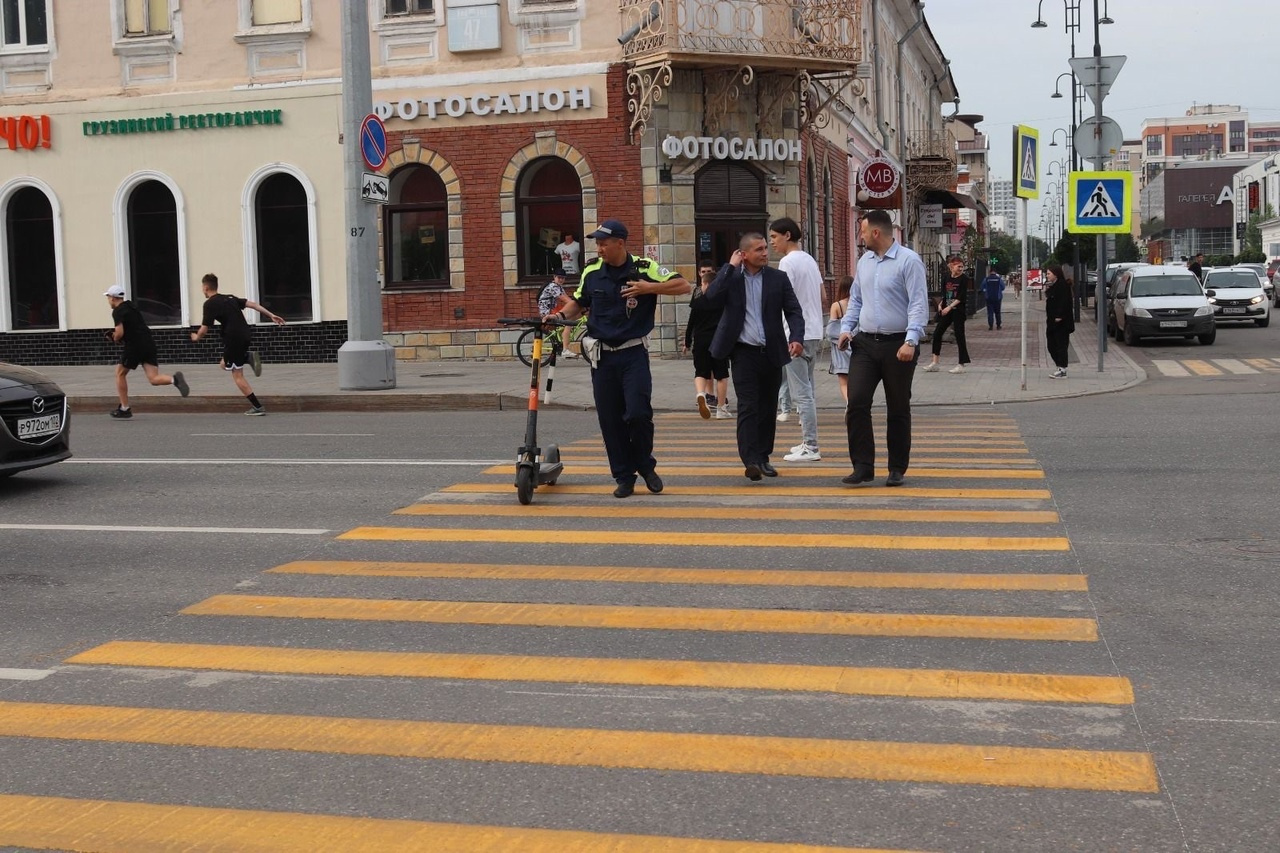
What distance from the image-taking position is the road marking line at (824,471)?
10688 mm

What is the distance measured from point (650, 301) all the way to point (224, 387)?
12797 mm

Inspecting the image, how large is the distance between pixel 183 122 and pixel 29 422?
16.5 meters

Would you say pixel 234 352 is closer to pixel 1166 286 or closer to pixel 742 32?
pixel 742 32

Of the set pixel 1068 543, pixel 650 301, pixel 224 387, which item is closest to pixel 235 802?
pixel 1068 543

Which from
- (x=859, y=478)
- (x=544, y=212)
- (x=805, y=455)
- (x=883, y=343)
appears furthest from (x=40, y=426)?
(x=544, y=212)

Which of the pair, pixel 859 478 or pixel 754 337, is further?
pixel 754 337

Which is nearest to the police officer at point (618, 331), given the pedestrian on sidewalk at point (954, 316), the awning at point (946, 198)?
the pedestrian on sidewalk at point (954, 316)

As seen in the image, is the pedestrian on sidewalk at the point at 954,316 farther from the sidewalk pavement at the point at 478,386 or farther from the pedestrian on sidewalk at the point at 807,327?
the pedestrian on sidewalk at the point at 807,327

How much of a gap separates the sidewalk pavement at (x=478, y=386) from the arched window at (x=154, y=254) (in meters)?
1.33

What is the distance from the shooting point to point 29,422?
36.0 feet

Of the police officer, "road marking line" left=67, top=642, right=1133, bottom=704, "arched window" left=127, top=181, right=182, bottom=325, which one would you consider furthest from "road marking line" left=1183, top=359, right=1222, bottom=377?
"road marking line" left=67, top=642, right=1133, bottom=704

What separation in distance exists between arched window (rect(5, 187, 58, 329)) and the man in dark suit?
19.9m

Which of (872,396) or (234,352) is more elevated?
(234,352)

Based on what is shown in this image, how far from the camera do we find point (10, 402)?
1083 cm
